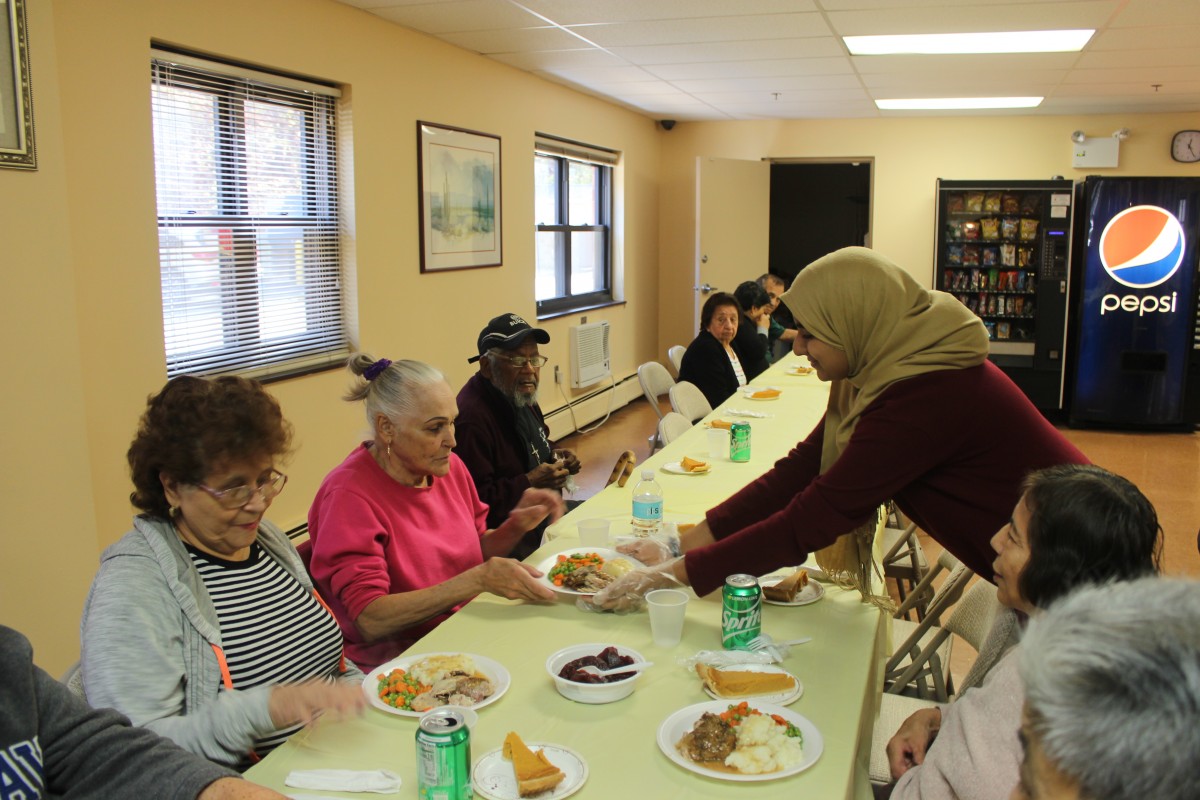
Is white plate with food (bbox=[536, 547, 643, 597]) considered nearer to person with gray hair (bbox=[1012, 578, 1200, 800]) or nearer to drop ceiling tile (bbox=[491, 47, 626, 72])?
person with gray hair (bbox=[1012, 578, 1200, 800])

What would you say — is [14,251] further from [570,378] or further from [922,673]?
[570,378]

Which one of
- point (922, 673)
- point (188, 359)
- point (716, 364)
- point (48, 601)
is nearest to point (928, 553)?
point (716, 364)

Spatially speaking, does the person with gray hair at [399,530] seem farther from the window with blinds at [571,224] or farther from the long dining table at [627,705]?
the window with blinds at [571,224]

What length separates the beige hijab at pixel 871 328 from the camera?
1976 millimetres

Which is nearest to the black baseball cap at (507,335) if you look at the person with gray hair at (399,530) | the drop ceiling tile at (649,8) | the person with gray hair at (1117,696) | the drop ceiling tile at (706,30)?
the person with gray hair at (399,530)

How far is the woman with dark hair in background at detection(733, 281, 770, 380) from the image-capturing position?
234 inches

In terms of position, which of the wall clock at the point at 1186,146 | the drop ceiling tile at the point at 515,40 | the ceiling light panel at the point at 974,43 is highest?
the drop ceiling tile at the point at 515,40

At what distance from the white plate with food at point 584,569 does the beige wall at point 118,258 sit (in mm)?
1493

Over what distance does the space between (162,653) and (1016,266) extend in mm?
8461

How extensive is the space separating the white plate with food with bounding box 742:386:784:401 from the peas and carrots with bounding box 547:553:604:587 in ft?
9.18

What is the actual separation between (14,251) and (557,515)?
1.65 metres

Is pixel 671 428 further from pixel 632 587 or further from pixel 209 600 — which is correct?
pixel 209 600

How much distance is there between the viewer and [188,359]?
12.5 feet

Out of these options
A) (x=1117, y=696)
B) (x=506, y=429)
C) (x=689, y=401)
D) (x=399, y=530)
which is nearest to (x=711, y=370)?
(x=689, y=401)
